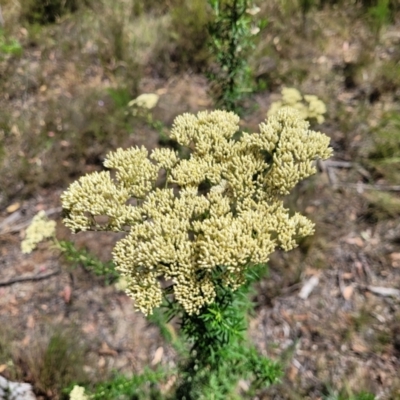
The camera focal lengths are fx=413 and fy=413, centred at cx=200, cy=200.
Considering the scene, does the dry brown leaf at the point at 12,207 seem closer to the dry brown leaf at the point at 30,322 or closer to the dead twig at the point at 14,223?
the dead twig at the point at 14,223

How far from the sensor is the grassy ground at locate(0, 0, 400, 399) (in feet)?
11.0

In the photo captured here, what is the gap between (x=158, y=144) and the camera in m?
4.70

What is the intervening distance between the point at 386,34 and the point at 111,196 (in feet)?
16.5

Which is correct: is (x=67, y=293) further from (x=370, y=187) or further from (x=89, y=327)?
(x=370, y=187)

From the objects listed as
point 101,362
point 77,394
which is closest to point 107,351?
point 101,362

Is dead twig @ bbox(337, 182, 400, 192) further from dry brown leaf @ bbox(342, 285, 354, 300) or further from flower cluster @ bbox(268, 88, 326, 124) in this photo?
flower cluster @ bbox(268, 88, 326, 124)

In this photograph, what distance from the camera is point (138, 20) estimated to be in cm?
620

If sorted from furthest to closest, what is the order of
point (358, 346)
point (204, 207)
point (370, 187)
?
point (370, 187)
point (358, 346)
point (204, 207)

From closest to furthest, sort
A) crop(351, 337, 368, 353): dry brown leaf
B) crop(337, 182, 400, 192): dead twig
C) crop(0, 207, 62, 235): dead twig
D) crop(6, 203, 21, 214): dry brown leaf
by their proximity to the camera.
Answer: crop(351, 337, 368, 353): dry brown leaf < crop(337, 182, 400, 192): dead twig < crop(0, 207, 62, 235): dead twig < crop(6, 203, 21, 214): dry brown leaf

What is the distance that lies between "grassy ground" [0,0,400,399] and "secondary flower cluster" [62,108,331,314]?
1573 mm

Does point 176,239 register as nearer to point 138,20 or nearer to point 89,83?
point 89,83

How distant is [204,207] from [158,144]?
121 inches

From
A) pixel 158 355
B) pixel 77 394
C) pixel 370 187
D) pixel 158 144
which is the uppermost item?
pixel 158 144

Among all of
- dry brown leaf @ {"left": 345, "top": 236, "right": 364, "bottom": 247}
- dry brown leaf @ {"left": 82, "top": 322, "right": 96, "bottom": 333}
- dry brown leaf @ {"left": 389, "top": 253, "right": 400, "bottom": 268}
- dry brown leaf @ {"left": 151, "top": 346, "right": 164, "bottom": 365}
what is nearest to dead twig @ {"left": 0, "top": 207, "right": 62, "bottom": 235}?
dry brown leaf @ {"left": 82, "top": 322, "right": 96, "bottom": 333}
